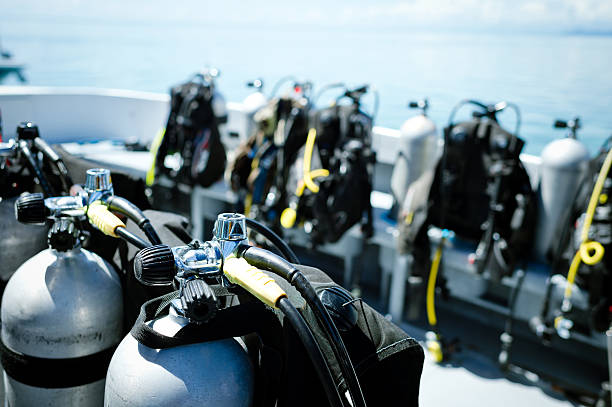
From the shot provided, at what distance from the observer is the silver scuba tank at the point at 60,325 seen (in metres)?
0.94

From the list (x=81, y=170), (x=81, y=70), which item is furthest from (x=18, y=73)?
(x=81, y=170)

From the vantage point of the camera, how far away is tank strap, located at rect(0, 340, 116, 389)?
3.14 ft

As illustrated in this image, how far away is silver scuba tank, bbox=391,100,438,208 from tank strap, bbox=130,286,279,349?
2274mm

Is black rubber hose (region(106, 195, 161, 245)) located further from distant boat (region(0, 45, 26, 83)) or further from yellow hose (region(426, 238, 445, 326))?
distant boat (region(0, 45, 26, 83))

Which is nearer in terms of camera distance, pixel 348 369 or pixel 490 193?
pixel 348 369

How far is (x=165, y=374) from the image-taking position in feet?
2.36

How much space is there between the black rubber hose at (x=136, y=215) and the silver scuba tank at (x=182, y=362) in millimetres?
187

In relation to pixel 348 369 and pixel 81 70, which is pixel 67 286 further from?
pixel 81 70

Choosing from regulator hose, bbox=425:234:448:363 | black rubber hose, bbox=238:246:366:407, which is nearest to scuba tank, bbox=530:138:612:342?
regulator hose, bbox=425:234:448:363

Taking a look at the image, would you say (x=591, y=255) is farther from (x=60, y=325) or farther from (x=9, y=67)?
Result: (x=9, y=67)

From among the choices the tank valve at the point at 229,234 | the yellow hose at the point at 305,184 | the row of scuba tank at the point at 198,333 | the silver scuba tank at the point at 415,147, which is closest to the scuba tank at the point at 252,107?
the yellow hose at the point at 305,184

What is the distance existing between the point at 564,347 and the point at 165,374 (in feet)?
8.04

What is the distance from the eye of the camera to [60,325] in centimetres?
94

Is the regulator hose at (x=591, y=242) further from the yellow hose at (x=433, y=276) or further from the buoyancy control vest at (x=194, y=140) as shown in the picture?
the buoyancy control vest at (x=194, y=140)
